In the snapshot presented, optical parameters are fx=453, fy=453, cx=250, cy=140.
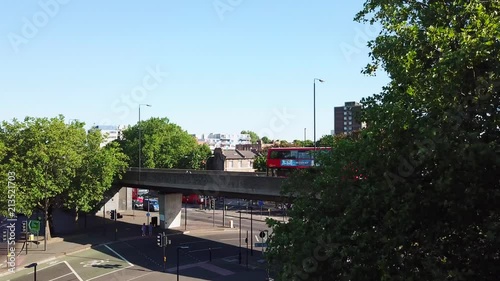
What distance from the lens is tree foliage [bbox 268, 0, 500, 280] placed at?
9852mm

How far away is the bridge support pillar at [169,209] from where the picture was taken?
49697 mm

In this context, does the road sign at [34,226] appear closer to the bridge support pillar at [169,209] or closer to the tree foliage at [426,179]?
the bridge support pillar at [169,209]

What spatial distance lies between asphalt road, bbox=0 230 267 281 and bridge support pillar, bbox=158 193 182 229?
224 inches

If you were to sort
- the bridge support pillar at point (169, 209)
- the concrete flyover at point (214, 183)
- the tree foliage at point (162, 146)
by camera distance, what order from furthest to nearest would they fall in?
the tree foliage at point (162, 146) → the bridge support pillar at point (169, 209) → the concrete flyover at point (214, 183)

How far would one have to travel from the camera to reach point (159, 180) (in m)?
45.0

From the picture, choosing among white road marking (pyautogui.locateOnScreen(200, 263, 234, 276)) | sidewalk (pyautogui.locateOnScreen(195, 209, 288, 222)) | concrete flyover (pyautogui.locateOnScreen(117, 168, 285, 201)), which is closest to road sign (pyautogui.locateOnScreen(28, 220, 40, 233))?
concrete flyover (pyautogui.locateOnScreen(117, 168, 285, 201))

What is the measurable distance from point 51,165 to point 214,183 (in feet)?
49.4

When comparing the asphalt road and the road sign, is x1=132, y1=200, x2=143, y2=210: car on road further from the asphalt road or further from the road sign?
the road sign

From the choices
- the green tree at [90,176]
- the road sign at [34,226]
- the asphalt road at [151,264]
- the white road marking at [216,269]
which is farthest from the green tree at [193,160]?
the white road marking at [216,269]

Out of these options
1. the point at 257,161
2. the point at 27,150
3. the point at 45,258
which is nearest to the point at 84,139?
the point at 27,150

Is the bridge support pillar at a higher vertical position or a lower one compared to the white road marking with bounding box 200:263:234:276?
higher

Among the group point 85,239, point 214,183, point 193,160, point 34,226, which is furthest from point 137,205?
point 214,183

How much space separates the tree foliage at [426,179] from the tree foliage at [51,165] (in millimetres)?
32119

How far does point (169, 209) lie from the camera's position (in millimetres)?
49844
